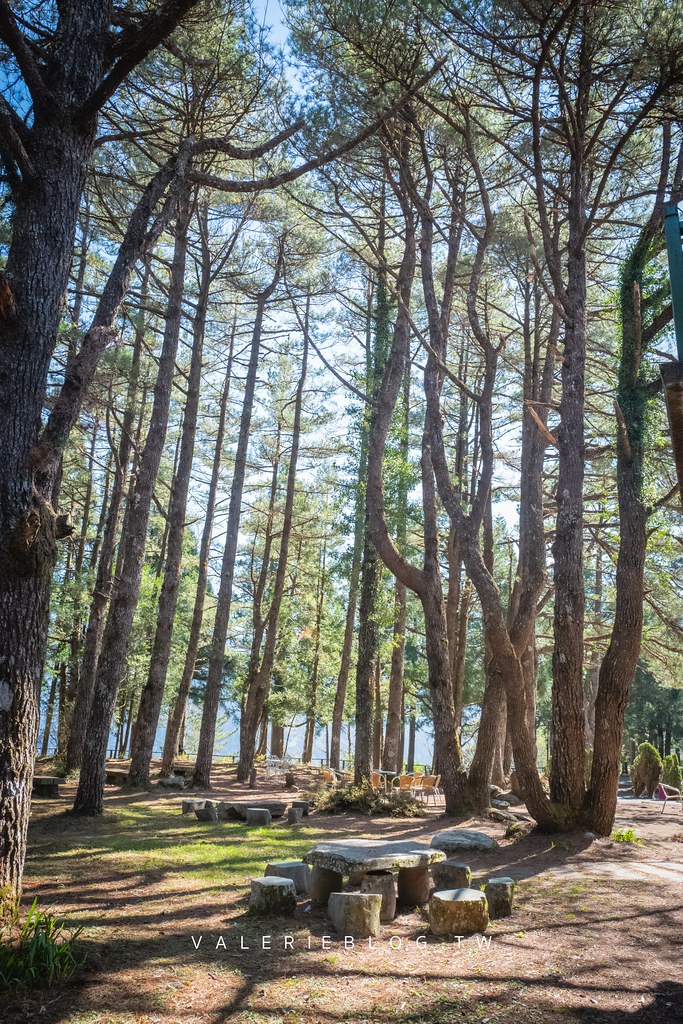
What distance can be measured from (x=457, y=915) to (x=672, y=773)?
15365 millimetres

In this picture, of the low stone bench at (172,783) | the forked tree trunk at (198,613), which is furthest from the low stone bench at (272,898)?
the forked tree trunk at (198,613)

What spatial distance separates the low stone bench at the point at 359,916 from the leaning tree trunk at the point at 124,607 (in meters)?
4.84

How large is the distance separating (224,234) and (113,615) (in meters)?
9.13

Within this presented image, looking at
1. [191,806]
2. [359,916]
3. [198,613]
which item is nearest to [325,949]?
[359,916]

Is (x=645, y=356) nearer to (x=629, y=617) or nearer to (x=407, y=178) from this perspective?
(x=629, y=617)

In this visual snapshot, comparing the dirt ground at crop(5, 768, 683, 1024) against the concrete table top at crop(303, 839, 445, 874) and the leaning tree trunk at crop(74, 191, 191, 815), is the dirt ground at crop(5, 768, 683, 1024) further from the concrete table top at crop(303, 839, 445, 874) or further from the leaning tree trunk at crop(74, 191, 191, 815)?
the leaning tree trunk at crop(74, 191, 191, 815)

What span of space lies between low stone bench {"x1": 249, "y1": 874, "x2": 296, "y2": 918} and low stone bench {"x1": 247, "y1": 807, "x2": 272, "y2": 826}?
426 cm

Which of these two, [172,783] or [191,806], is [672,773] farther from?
[191,806]

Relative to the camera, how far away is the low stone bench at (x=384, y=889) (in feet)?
16.6

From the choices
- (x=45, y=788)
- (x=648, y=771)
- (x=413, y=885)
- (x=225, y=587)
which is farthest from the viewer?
(x=648, y=771)

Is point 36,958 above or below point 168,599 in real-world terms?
below

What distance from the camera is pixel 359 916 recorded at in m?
4.62

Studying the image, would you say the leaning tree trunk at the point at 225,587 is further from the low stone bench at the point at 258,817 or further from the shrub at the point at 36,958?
the shrub at the point at 36,958

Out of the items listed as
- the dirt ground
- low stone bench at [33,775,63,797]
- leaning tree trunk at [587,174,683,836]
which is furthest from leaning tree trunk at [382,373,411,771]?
the dirt ground
